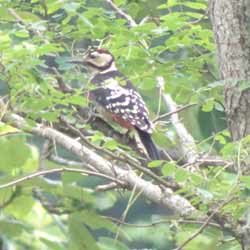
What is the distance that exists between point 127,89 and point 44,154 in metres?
0.64

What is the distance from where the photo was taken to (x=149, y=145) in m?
2.84

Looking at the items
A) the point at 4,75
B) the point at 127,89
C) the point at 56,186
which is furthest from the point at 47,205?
the point at 127,89

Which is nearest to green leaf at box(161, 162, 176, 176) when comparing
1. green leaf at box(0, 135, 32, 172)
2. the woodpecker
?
green leaf at box(0, 135, 32, 172)

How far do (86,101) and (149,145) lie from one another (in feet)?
1.80

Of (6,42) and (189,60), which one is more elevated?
(6,42)

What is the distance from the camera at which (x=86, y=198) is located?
2270 millimetres

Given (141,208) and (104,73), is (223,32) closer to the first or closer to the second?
(104,73)

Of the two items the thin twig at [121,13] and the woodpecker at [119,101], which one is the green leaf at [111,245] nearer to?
the woodpecker at [119,101]

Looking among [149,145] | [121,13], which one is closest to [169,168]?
[149,145]

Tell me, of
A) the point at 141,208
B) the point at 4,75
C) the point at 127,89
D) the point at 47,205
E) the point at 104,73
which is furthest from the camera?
the point at 141,208

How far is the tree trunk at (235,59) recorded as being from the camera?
86.8 inches

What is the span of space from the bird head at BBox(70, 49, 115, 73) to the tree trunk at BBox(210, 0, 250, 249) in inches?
19.9

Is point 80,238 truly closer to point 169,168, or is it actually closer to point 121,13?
point 169,168

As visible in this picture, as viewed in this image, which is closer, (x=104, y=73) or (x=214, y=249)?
(x=214, y=249)
